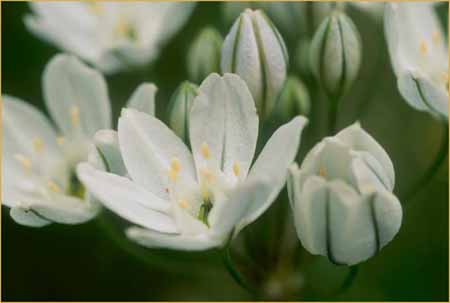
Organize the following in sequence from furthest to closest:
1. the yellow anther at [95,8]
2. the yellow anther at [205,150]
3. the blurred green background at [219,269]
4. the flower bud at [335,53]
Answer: the blurred green background at [219,269] → the yellow anther at [95,8] → the flower bud at [335,53] → the yellow anther at [205,150]

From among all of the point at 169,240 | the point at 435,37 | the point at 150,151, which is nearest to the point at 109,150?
the point at 150,151

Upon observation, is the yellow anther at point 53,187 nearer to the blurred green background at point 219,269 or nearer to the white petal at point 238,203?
the blurred green background at point 219,269

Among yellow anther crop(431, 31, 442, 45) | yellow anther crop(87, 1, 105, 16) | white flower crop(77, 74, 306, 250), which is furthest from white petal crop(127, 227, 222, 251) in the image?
yellow anther crop(87, 1, 105, 16)

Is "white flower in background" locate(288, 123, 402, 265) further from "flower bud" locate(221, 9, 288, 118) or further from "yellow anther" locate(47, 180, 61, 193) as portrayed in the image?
"yellow anther" locate(47, 180, 61, 193)

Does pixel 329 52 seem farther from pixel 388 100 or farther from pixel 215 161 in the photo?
pixel 388 100

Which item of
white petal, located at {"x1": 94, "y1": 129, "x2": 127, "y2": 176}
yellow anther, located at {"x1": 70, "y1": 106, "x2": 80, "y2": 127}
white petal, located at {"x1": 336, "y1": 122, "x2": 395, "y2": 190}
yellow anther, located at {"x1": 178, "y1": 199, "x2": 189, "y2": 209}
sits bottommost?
yellow anther, located at {"x1": 70, "y1": 106, "x2": 80, "y2": 127}

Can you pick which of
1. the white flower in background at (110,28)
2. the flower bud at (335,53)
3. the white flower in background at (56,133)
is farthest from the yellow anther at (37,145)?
the flower bud at (335,53)

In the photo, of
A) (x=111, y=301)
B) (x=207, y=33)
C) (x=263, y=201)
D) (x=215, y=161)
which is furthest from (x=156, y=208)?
(x=111, y=301)
